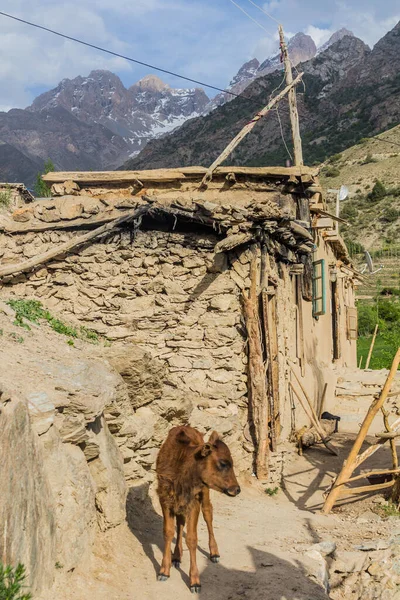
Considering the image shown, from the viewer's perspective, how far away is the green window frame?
42.2ft

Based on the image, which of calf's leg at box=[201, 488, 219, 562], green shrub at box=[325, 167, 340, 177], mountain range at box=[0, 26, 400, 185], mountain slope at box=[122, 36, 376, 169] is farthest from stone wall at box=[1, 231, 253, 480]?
mountain slope at box=[122, 36, 376, 169]

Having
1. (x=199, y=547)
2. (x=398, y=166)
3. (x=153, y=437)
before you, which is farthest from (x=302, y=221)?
(x=398, y=166)

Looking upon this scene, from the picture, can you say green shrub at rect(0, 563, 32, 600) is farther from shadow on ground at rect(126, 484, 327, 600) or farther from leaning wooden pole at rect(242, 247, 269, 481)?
leaning wooden pole at rect(242, 247, 269, 481)

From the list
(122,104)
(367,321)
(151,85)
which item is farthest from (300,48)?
(367,321)

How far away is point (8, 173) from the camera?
74.0 meters

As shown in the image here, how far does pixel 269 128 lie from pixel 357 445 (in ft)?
188

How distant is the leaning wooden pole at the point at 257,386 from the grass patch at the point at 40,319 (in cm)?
219

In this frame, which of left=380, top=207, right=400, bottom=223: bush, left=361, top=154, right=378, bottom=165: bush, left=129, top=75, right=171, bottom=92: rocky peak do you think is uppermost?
left=129, top=75, right=171, bottom=92: rocky peak

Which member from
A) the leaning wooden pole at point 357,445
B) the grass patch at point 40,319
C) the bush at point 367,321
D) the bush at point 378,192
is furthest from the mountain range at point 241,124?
the bush at point 367,321

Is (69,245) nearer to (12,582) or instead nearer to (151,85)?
(12,582)

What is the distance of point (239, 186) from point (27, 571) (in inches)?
295

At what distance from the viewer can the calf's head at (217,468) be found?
198 inches

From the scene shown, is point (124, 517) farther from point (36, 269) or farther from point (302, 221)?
point (302, 221)

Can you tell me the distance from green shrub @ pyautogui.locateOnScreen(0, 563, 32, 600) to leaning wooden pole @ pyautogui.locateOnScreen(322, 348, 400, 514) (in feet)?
16.4
